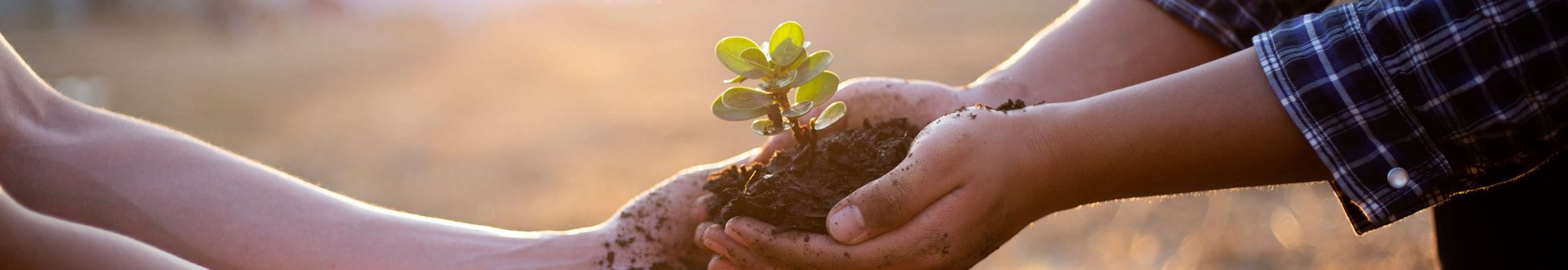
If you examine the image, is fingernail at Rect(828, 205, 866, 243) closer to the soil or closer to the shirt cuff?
the soil

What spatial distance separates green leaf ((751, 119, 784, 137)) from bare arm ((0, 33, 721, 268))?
371 millimetres

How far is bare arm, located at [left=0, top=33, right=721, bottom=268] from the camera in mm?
1973

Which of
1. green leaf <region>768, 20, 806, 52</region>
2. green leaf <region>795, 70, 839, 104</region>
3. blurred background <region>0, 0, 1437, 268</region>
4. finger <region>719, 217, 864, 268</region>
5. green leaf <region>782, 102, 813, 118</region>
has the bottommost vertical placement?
finger <region>719, 217, 864, 268</region>

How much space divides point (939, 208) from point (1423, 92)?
750 mm

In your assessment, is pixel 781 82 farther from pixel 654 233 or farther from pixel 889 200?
pixel 654 233

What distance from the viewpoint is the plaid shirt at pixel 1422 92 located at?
1.43 meters

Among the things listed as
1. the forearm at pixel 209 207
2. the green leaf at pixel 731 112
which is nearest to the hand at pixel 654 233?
the forearm at pixel 209 207

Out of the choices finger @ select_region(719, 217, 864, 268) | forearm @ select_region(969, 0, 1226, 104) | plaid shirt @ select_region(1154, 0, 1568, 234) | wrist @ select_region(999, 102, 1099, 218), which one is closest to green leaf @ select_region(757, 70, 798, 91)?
finger @ select_region(719, 217, 864, 268)

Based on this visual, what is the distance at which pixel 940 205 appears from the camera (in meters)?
1.60

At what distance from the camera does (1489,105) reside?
145cm

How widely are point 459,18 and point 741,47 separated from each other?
10.9m

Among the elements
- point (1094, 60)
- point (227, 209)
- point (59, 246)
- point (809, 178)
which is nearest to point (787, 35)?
point (809, 178)

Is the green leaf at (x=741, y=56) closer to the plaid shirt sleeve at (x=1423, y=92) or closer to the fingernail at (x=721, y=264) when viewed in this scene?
the fingernail at (x=721, y=264)

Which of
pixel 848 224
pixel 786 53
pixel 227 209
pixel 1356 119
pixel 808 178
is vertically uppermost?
pixel 227 209
